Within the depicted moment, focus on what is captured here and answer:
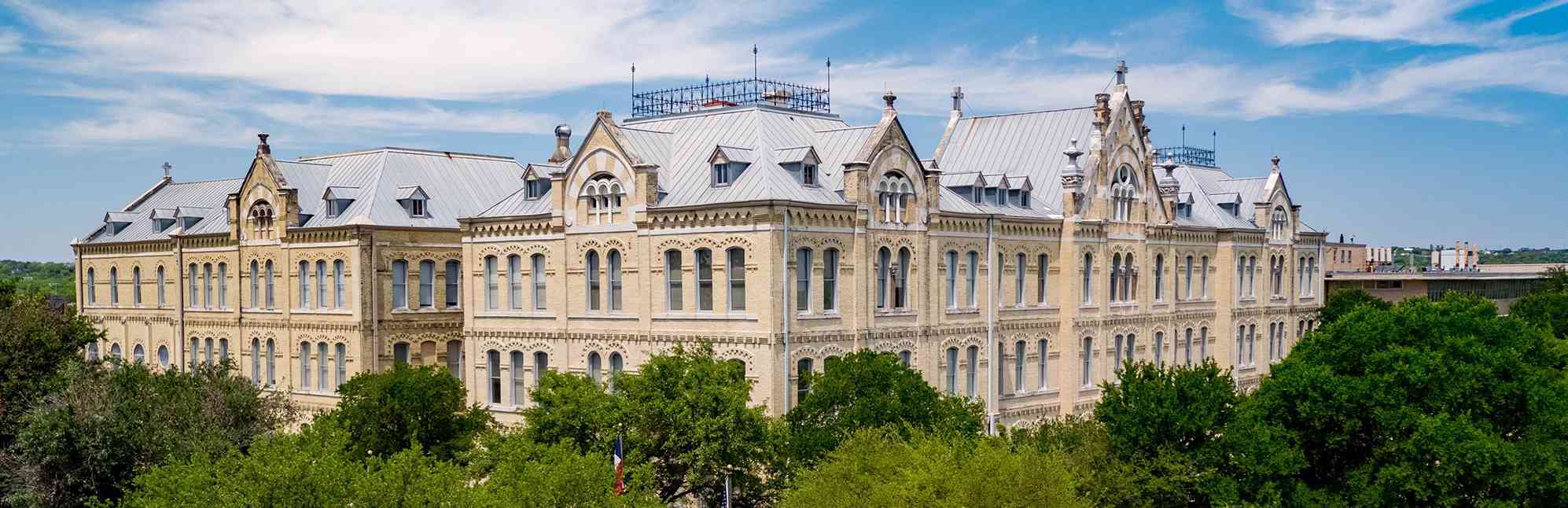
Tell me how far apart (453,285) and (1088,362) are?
94.5 ft

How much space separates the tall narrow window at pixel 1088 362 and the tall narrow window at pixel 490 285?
26202 millimetres

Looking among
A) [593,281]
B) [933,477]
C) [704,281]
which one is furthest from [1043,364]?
[933,477]

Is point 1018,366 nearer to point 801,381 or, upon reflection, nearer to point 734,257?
point 801,381

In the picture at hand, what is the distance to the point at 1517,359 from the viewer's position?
162ft

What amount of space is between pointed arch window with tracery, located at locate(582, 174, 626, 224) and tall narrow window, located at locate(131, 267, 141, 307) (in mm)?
33799

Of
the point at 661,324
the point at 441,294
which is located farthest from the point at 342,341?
the point at 661,324

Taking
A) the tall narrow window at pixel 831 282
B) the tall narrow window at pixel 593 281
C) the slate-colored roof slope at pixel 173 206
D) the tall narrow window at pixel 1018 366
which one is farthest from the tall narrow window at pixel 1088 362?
the slate-colored roof slope at pixel 173 206

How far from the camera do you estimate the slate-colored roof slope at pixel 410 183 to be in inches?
2596

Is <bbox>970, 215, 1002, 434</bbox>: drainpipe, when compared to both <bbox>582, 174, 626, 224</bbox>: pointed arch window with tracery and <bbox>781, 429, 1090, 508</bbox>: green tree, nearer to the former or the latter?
<bbox>582, 174, 626, 224</bbox>: pointed arch window with tracery

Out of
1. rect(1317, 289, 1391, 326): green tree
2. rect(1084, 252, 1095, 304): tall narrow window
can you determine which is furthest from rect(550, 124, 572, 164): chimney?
rect(1317, 289, 1391, 326): green tree

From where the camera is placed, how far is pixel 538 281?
59.2 metres

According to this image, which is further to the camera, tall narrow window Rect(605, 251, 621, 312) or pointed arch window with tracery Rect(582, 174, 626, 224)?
tall narrow window Rect(605, 251, 621, 312)

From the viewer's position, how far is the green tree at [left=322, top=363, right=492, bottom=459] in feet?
171

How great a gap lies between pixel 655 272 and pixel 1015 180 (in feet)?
63.7
